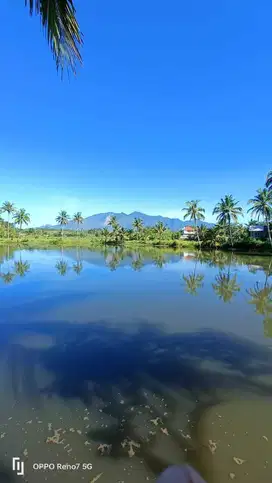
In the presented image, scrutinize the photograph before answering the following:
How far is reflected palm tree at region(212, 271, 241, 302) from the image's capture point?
44.7 ft

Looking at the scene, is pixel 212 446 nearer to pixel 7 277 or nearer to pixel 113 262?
pixel 7 277

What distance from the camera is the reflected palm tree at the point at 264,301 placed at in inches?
356

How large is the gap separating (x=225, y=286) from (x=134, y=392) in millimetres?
12334

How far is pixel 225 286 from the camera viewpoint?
52.7 ft

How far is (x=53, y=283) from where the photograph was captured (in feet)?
53.4

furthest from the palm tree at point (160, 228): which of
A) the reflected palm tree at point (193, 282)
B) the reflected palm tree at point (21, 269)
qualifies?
the reflected palm tree at point (193, 282)

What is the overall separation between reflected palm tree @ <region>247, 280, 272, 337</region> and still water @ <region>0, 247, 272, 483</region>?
11cm

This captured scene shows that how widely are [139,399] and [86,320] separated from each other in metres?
4.96

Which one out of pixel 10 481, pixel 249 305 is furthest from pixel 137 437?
pixel 249 305

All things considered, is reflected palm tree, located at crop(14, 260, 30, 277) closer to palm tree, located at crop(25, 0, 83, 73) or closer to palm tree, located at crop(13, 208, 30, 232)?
palm tree, located at crop(25, 0, 83, 73)

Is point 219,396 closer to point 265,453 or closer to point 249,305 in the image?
point 265,453

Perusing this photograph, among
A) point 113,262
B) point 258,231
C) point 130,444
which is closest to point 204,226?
point 258,231

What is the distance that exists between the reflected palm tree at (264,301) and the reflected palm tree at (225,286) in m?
0.88

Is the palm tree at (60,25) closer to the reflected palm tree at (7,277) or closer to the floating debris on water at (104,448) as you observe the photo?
the floating debris on water at (104,448)
